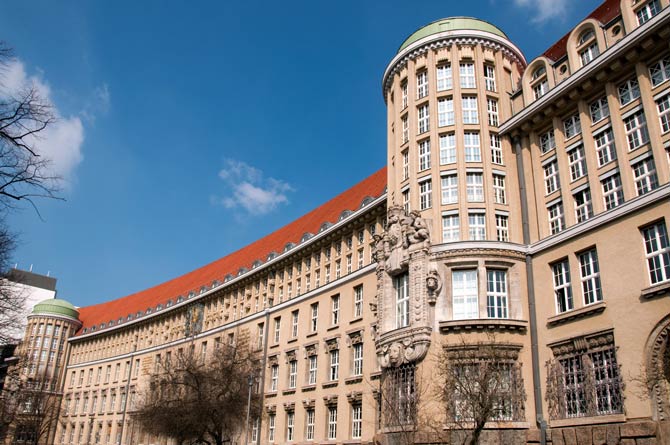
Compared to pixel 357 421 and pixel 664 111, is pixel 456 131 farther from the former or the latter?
pixel 357 421

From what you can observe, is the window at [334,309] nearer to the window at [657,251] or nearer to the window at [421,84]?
the window at [421,84]

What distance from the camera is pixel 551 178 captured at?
2892 centimetres

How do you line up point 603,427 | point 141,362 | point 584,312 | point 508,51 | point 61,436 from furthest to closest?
point 61,436 < point 141,362 < point 508,51 < point 584,312 < point 603,427

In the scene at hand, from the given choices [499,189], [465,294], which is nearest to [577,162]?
[499,189]

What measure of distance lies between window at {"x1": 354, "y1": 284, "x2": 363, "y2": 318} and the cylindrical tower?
707 centimetres

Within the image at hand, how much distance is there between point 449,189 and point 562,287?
7.02m

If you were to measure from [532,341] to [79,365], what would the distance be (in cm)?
6827

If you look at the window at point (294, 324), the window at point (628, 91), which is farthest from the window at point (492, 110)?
the window at point (294, 324)

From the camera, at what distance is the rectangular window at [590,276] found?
24.6 meters

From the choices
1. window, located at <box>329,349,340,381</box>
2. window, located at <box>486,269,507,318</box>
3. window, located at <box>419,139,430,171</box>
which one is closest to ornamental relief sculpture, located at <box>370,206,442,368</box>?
window, located at <box>486,269,507,318</box>

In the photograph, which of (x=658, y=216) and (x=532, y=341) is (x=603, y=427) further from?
(x=658, y=216)

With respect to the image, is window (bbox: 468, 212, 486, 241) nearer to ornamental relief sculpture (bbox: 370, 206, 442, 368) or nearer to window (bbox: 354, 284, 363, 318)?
ornamental relief sculpture (bbox: 370, 206, 442, 368)

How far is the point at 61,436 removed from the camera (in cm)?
7631

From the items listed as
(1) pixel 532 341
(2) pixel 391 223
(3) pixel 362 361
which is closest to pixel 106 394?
(3) pixel 362 361
